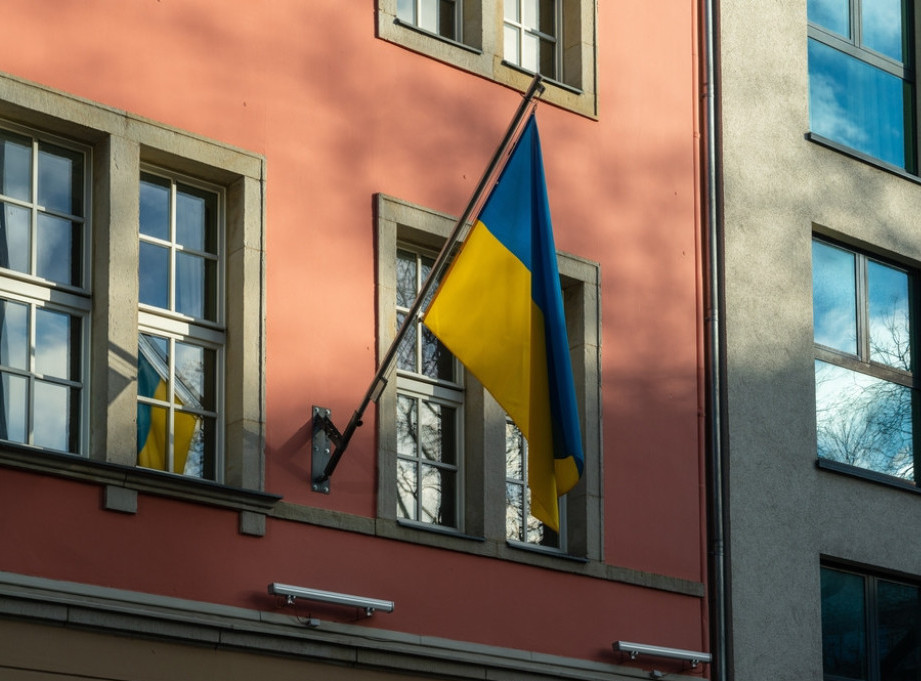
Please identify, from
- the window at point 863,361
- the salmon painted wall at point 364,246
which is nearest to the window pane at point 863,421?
the window at point 863,361

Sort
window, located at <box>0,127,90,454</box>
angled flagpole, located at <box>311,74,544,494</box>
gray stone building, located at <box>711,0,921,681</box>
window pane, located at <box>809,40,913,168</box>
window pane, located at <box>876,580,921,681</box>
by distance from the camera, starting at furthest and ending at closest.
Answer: window pane, located at <box>809,40,913,168</box>, window pane, located at <box>876,580,921,681</box>, gray stone building, located at <box>711,0,921,681</box>, angled flagpole, located at <box>311,74,544,494</box>, window, located at <box>0,127,90,454</box>

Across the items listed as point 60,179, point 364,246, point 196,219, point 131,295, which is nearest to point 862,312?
point 364,246

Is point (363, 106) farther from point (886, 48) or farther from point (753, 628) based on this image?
point (886, 48)

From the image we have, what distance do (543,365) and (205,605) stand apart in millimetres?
2488

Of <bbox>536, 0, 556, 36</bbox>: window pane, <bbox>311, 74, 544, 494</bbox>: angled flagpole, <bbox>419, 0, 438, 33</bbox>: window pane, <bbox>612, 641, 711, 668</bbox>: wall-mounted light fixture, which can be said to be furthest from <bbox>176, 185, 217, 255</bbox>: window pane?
<bbox>612, 641, 711, 668</bbox>: wall-mounted light fixture

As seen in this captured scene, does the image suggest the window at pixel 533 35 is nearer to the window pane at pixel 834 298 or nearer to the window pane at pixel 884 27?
the window pane at pixel 834 298

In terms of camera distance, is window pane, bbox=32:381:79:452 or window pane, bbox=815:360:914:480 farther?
window pane, bbox=815:360:914:480

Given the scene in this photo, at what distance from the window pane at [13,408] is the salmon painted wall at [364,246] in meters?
0.54

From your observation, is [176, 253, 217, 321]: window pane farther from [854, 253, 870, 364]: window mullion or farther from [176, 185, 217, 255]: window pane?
[854, 253, 870, 364]: window mullion

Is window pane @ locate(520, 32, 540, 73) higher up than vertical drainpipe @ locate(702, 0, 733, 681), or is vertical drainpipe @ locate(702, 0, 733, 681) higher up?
window pane @ locate(520, 32, 540, 73)

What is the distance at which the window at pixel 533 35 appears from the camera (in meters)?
15.3

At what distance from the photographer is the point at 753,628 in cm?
1523

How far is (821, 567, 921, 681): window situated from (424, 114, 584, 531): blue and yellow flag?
16.0 feet

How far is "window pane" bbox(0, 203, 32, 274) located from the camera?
11844 mm
